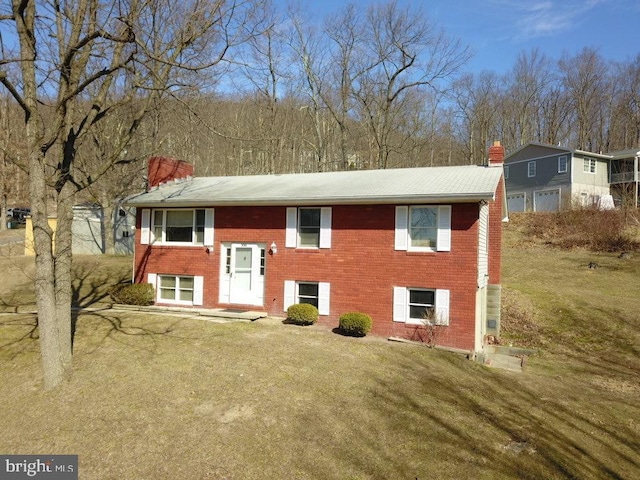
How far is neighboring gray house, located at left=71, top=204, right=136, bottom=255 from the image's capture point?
1150 inches

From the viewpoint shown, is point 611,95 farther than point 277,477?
Yes

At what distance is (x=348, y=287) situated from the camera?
47.5ft

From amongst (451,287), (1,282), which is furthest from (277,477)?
(1,282)

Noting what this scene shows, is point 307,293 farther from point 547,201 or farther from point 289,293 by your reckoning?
point 547,201

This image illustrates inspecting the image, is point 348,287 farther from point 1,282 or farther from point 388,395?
point 1,282

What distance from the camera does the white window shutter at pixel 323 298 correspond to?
14664 millimetres

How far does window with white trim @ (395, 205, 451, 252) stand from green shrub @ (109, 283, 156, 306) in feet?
30.8

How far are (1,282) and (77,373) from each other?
52.6 ft

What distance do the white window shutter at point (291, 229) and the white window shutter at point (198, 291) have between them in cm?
369

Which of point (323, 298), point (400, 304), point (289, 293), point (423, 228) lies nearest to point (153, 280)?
point (289, 293)

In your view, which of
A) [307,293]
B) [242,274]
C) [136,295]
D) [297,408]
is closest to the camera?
[297,408]

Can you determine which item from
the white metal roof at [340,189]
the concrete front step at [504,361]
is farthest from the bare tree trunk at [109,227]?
the concrete front step at [504,361]

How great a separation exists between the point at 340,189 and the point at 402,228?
2.77 meters

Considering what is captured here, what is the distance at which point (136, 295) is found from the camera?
53.2ft
